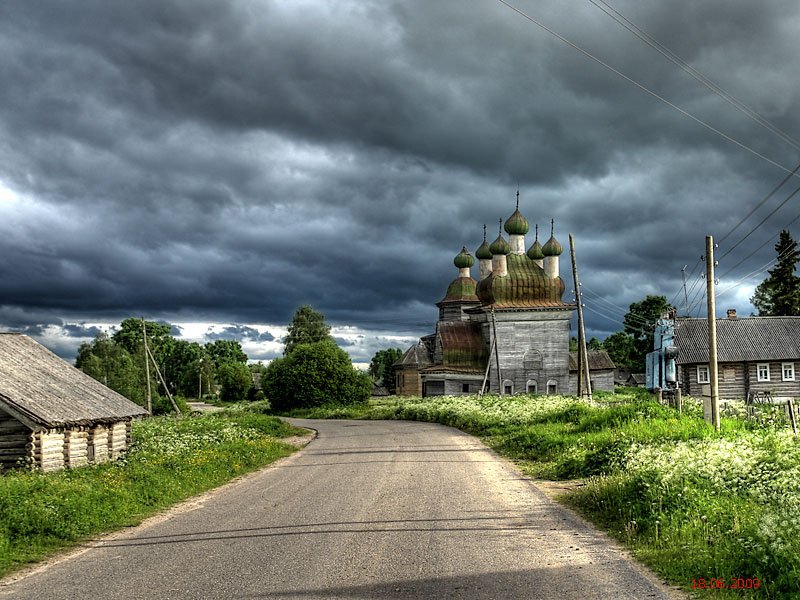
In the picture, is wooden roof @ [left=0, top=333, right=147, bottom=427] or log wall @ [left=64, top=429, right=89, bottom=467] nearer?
wooden roof @ [left=0, top=333, right=147, bottom=427]

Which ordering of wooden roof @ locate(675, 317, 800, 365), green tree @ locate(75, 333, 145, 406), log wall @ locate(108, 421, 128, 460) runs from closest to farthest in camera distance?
log wall @ locate(108, 421, 128, 460), wooden roof @ locate(675, 317, 800, 365), green tree @ locate(75, 333, 145, 406)

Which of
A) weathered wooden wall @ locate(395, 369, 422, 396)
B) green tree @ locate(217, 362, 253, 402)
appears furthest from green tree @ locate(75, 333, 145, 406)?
weathered wooden wall @ locate(395, 369, 422, 396)

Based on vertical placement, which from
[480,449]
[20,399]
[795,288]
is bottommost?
[480,449]

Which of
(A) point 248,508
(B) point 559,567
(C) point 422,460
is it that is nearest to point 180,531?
(A) point 248,508

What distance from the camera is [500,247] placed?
6141cm

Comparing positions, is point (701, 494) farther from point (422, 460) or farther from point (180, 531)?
point (422, 460)

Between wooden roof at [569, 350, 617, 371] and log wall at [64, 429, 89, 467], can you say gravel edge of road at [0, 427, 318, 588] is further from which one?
wooden roof at [569, 350, 617, 371]

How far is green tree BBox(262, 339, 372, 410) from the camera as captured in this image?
192 feet

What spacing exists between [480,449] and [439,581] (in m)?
17.6

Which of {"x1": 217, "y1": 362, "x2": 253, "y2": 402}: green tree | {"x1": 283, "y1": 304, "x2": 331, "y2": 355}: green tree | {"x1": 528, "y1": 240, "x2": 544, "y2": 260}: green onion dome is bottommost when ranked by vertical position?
{"x1": 217, "y1": 362, "x2": 253, "y2": 402}: green tree

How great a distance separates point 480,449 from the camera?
25.4m

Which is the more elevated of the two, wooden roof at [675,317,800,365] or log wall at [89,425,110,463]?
wooden roof at [675,317,800,365]

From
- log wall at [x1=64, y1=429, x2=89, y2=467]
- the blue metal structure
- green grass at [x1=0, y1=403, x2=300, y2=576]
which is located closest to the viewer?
green grass at [x1=0, y1=403, x2=300, y2=576]
